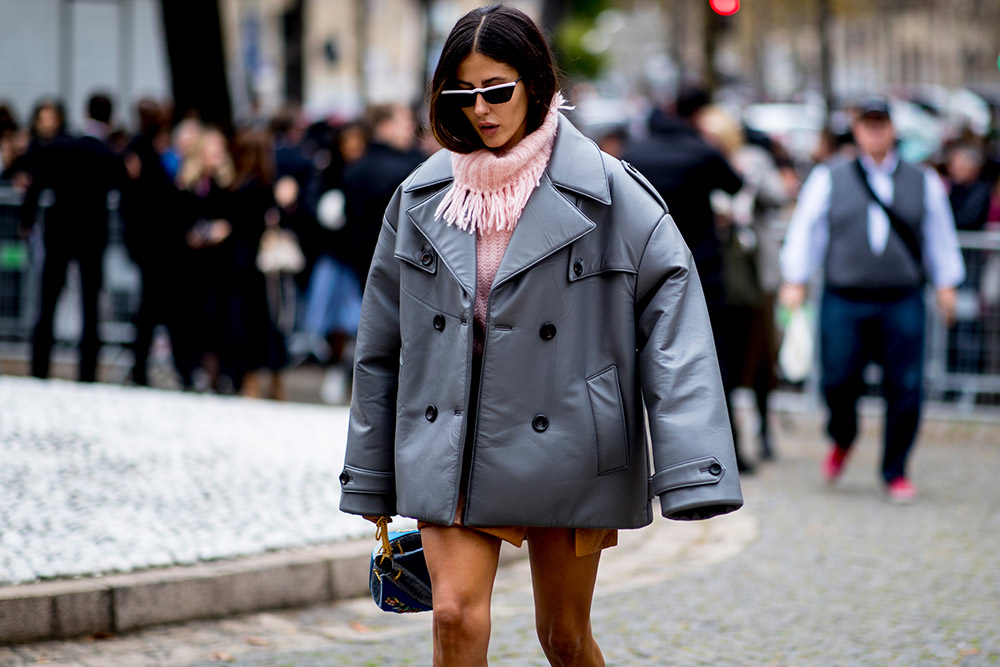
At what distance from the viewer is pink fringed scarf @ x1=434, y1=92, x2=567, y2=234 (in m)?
3.49

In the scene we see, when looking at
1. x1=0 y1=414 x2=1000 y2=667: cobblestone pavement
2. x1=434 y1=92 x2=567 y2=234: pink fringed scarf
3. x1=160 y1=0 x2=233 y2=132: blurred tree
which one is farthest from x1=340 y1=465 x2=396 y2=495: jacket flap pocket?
x1=160 y1=0 x2=233 y2=132: blurred tree

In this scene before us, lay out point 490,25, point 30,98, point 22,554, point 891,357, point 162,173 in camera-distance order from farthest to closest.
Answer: point 30,98 → point 162,173 → point 891,357 → point 22,554 → point 490,25

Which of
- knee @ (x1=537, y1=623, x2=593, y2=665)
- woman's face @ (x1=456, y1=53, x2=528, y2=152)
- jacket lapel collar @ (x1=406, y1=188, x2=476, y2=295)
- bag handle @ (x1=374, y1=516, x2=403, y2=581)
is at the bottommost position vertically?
knee @ (x1=537, y1=623, x2=593, y2=665)

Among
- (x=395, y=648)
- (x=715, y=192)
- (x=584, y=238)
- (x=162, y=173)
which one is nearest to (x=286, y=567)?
(x=395, y=648)

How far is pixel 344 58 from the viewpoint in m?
56.6

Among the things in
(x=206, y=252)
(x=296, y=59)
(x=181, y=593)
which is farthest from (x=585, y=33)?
(x=181, y=593)

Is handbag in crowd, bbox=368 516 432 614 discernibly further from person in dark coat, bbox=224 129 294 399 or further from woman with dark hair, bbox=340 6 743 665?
person in dark coat, bbox=224 129 294 399

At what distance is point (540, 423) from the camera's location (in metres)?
3.39

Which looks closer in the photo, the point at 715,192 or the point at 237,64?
the point at 715,192

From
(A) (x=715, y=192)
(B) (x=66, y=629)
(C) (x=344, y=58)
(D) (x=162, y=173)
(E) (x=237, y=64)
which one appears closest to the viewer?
Result: (B) (x=66, y=629)

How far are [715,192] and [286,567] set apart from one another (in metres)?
4.57

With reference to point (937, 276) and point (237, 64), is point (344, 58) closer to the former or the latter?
point (237, 64)

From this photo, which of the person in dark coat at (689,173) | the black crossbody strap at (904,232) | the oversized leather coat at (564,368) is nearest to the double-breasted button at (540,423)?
the oversized leather coat at (564,368)

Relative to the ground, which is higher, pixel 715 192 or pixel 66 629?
pixel 715 192
